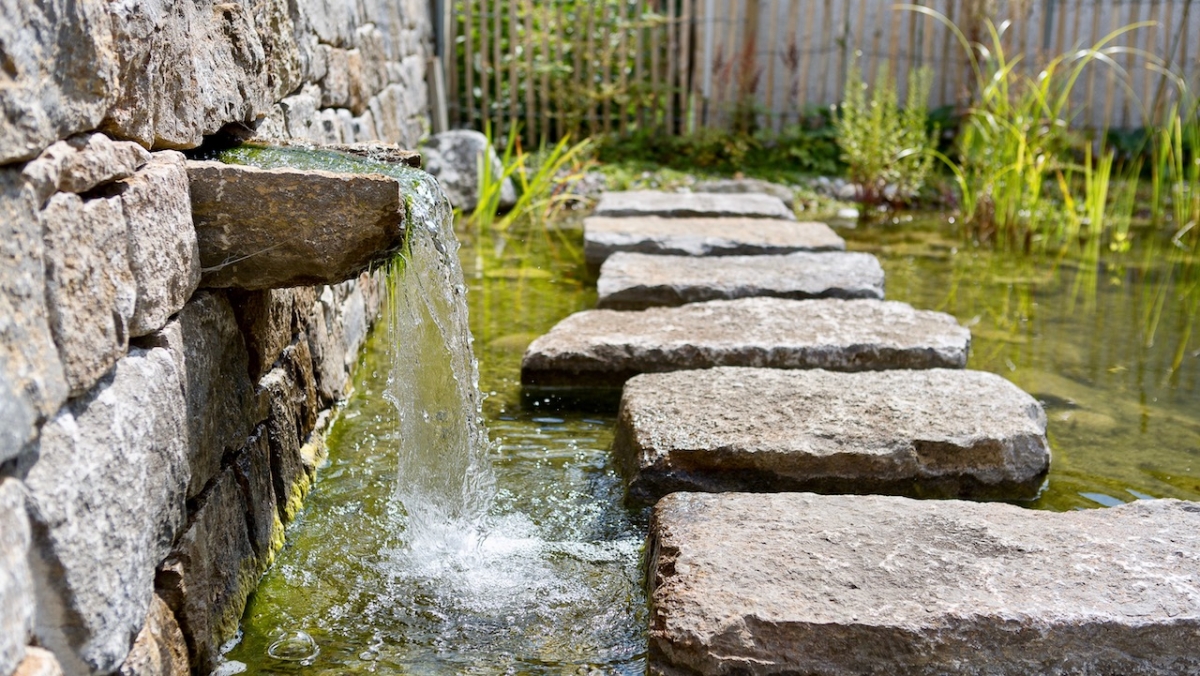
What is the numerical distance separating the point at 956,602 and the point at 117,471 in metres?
1.27

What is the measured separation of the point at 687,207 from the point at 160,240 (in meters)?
3.79

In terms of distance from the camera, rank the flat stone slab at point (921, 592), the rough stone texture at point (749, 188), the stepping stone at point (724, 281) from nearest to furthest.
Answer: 1. the flat stone slab at point (921, 592)
2. the stepping stone at point (724, 281)
3. the rough stone texture at point (749, 188)

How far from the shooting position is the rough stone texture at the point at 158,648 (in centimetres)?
160

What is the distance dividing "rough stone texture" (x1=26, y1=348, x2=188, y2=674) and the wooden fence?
19.5 ft

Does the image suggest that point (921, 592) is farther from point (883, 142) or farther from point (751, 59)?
point (751, 59)

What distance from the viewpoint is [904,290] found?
4.78 m

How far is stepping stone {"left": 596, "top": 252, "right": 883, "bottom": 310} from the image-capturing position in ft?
12.8

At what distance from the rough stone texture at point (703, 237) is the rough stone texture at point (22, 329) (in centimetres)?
336

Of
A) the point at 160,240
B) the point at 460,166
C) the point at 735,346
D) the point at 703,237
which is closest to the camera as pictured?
the point at 160,240

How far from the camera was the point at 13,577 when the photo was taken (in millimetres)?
1239

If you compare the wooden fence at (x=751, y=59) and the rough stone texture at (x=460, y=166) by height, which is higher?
the wooden fence at (x=751, y=59)

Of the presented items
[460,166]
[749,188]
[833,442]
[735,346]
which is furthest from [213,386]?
[749,188]

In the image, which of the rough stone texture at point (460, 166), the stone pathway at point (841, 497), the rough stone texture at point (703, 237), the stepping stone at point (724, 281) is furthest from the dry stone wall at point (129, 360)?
the rough stone texture at point (460, 166)

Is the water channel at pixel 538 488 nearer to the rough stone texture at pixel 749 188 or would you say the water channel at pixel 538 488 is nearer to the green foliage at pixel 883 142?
the green foliage at pixel 883 142
